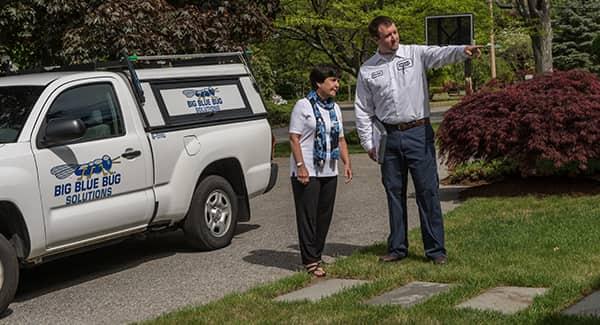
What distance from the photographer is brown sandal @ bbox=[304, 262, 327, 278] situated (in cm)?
808

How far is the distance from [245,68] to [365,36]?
468 inches

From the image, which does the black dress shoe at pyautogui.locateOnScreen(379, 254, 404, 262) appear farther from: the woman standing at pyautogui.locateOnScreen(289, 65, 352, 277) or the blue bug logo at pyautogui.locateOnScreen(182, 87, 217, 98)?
the blue bug logo at pyautogui.locateOnScreen(182, 87, 217, 98)

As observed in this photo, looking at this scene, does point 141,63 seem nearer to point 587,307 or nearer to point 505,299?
point 505,299

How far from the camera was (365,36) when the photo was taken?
22328mm

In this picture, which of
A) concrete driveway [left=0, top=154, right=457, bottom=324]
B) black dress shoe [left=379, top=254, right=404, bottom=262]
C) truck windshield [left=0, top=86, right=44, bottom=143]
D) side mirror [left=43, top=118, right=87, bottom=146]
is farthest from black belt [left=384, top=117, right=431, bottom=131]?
truck windshield [left=0, top=86, right=44, bottom=143]

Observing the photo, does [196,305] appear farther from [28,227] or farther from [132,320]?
[28,227]

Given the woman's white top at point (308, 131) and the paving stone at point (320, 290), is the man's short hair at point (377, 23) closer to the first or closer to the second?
the woman's white top at point (308, 131)

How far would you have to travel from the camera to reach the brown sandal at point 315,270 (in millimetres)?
8078

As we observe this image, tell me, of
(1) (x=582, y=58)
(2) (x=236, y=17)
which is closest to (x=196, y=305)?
(2) (x=236, y=17)

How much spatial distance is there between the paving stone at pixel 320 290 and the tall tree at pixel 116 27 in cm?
673

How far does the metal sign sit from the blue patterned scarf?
8.37 m

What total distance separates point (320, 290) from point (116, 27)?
7301 mm

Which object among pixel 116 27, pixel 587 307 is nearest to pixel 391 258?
pixel 587 307

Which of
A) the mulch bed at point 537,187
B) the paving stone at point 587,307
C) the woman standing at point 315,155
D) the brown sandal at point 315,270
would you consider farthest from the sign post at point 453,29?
the paving stone at point 587,307
